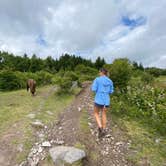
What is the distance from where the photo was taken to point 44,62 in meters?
42.4

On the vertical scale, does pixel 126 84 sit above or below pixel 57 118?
above

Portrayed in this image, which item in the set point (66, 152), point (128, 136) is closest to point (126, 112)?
point (128, 136)

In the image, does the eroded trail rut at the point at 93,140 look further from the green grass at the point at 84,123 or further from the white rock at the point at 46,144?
the white rock at the point at 46,144

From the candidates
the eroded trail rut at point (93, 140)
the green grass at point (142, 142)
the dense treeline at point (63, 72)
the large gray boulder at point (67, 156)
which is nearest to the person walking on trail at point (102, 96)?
the eroded trail rut at point (93, 140)

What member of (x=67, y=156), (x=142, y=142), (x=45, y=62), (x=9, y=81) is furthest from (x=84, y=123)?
(x=45, y=62)

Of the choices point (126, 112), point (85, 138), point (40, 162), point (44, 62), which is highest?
point (44, 62)

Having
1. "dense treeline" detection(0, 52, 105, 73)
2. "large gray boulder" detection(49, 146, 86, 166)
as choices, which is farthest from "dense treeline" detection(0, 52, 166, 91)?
"large gray boulder" detection(49, 146, 86, 166)

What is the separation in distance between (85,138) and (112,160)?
3.44 feet

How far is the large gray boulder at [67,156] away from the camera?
435 cm

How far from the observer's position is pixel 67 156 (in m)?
4.46

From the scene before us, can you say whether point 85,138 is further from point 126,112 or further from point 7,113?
point 7,113

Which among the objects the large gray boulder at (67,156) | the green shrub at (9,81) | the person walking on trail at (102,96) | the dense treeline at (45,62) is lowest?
the large gray boulder at (67,156)

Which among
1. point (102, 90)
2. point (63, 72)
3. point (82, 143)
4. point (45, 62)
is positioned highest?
point (45, 62)

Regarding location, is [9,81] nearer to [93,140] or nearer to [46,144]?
[46,144]
